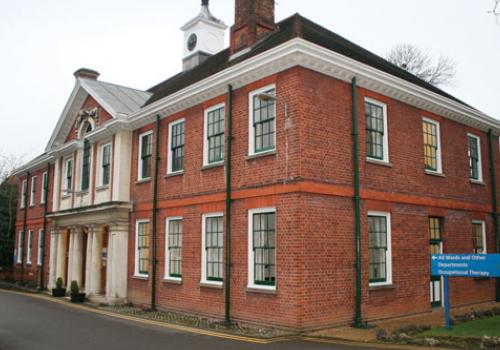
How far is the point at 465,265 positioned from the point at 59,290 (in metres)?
18.1

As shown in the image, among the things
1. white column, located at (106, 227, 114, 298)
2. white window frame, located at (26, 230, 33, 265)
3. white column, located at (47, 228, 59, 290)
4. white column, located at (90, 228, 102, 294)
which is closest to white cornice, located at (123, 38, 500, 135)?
white column, located at (106, 227, 114, 298)

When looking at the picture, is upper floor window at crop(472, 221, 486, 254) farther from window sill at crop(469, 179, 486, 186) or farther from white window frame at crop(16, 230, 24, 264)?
white window frame at crop(16, 230, 24, 264)

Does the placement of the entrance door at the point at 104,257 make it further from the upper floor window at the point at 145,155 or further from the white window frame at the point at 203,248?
the white window frame at the point at 203,248

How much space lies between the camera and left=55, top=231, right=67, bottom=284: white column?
81.3 feet

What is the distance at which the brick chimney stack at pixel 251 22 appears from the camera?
16.7 meters

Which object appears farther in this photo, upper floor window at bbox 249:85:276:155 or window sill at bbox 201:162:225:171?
window sill at bbox 201:162:225:171

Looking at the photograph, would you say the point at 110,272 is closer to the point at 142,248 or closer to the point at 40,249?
the point at 142,248

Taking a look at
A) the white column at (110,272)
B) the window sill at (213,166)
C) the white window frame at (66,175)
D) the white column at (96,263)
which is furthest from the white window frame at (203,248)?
the white window frame at (66,175)

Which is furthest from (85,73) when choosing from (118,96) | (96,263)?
(96,263)

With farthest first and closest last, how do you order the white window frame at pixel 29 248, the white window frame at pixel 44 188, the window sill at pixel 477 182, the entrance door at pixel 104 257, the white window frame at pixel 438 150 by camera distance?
the white window frame at pixel 29 248 → the white window frame at pixel 44 188 → the entrance door at pixel 104 257 → the window sill at pixel 477 182 → the white window frame at pixel 438 150

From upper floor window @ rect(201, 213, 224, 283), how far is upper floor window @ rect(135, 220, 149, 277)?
3.89 meters

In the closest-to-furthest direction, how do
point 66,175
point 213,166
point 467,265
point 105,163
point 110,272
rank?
point 467,265, point 213,166, point 110,272, point 105,163, point 66,175

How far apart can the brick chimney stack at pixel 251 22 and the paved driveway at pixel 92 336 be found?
379 inches

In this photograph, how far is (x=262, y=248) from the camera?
1371cm
